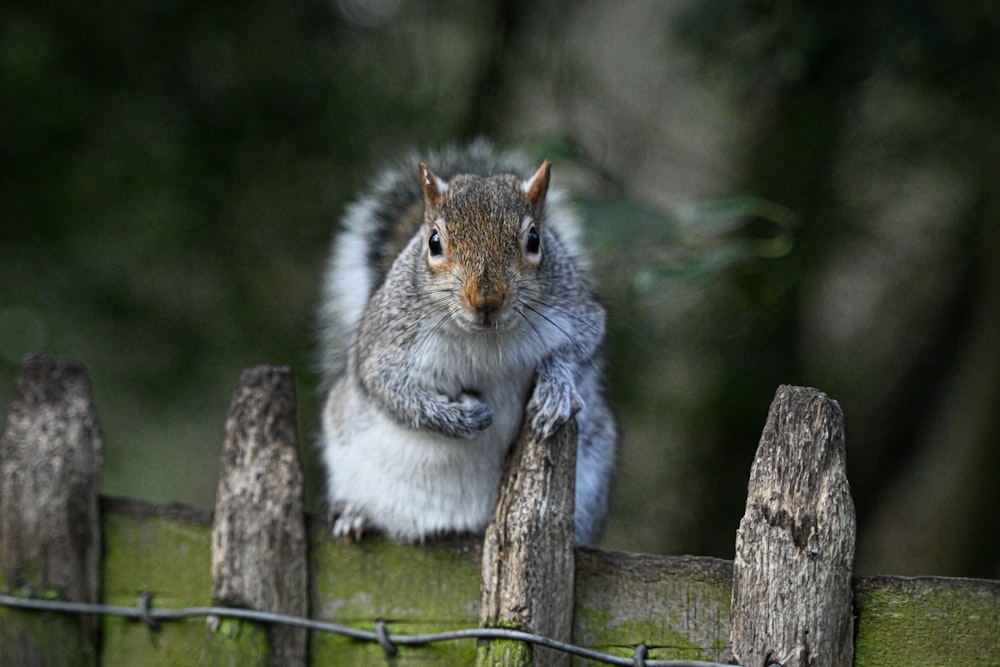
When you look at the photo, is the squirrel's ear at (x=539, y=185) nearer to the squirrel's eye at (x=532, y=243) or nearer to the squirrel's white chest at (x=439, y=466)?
the squirrel's eye at (x=532, y=243)

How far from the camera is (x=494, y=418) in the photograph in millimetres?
1419

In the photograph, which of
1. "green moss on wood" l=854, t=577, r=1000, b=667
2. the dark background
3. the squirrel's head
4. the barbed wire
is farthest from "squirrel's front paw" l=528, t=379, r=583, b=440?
the dark background

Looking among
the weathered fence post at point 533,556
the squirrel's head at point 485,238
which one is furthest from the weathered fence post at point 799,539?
the squirrel's head at point 485,238

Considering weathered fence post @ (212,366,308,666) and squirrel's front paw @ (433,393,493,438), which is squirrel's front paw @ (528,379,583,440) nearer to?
squirrel's front paw @ (433,393,493,438)

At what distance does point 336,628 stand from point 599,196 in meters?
1.12

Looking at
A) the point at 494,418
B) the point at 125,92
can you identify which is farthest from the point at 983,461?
the point at 125,92

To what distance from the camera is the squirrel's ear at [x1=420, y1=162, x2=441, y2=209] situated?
1382 mm

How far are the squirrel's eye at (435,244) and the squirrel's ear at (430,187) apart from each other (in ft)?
0.16

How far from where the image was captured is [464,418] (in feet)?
4.48

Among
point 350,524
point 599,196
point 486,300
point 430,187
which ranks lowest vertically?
point 350,524

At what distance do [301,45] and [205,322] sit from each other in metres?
0.69

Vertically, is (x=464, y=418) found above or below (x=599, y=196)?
below

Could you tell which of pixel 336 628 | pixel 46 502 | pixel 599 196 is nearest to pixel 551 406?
pixel 336 628

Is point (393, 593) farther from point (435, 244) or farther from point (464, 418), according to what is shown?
point (435, 244)
